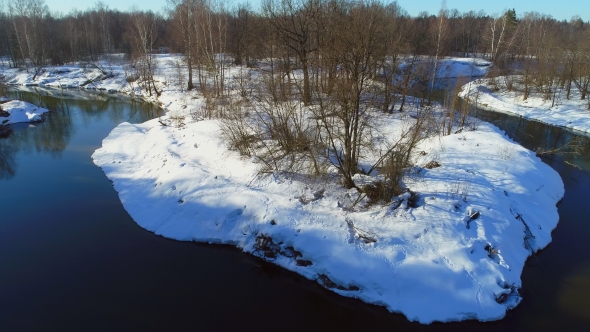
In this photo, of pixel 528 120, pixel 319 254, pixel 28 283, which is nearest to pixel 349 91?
pixel 319 254

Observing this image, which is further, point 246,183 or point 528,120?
point 528,120

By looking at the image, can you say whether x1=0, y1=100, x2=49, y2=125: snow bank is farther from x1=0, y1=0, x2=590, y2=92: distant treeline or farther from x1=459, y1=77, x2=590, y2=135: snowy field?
x1=459, y1=77, x2=590, y2=135: snowy field

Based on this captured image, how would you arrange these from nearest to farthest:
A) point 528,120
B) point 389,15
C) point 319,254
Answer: point 319,254 < point 389,15 < point 528,120

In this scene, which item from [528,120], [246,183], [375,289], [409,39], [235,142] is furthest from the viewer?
[528,120]

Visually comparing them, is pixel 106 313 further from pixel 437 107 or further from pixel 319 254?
pixel 437 107

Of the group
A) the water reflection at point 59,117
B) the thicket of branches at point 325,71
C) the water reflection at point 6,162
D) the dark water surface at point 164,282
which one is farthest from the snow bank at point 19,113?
the dark water surface at point 164,282

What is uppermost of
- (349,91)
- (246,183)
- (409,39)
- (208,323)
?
(409,39)
